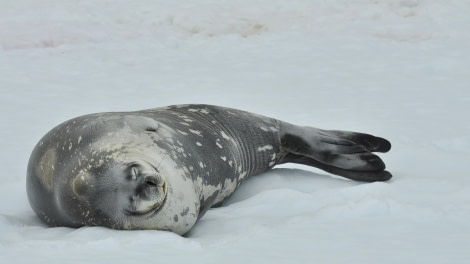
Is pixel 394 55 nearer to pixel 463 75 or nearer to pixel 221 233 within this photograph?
pixel 463 75

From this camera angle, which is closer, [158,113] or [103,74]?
[158,113]

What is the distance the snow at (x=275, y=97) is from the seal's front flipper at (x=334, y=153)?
0.07 m

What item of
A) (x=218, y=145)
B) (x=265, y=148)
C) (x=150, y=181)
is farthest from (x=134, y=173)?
(x=265, y=148)

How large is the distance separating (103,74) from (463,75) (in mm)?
2668

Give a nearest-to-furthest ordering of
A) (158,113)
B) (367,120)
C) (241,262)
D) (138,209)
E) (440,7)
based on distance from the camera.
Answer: (241,262) → (138,209) → (158,113) → (367,120) → (440,7)

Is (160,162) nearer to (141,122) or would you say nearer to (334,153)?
(141,122)

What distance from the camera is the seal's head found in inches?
113

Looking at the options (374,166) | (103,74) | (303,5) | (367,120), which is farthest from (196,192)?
(303,5)

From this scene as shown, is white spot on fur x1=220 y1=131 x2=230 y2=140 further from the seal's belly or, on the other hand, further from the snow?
the snow

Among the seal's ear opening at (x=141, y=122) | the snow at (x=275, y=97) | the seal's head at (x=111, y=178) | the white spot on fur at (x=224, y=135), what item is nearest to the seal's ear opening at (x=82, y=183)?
the seal's head at (x=111, y=178)

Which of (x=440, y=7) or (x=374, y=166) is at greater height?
(x=440, y=7)

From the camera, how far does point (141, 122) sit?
3.27 meters

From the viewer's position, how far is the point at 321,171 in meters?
4.36

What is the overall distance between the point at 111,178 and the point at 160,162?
21 centimetres
